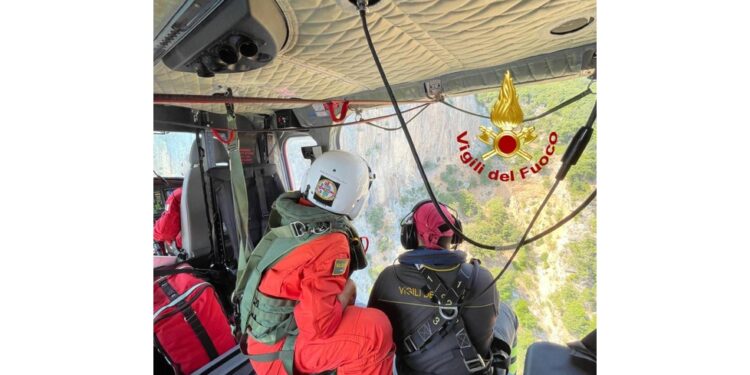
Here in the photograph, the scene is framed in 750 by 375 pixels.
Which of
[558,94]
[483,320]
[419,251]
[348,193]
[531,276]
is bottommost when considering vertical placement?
[483,320]

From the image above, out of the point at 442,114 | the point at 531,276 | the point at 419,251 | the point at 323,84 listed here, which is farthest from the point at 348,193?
the point at 531,276

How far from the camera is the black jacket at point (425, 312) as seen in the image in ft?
3.22

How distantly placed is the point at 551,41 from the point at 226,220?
5.47 feet

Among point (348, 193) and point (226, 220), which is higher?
point (348, 193)

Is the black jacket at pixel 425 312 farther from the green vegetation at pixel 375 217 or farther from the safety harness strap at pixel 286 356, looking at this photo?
the green vegetation at pixel 375 217

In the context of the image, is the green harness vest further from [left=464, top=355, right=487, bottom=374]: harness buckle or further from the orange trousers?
[left=464, top=355, right=487, bottom=374]: harness buckle

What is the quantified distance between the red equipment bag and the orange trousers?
38 cm

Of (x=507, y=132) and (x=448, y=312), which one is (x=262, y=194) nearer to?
(x=448, y=312)

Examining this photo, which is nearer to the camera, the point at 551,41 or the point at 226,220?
the point at 551,41

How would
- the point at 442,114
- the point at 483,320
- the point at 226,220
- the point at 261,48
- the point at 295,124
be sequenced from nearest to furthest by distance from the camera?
1. the point at 261,48
2. the point at 483,320
3. the point at 442,114
4. the point at 226,220
5. the point at 295,124

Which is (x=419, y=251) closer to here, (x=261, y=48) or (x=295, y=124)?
(x=261, y=48)

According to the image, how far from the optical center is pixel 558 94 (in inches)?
31.5

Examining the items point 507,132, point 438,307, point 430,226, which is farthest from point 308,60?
point 438,307

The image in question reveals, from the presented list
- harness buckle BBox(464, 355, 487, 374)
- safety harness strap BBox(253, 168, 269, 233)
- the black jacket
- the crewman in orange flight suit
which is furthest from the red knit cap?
safety harness strap BBox(253, 168, 269, 233)
